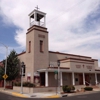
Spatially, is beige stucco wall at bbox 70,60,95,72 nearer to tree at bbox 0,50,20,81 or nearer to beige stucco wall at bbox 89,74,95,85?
beige stucco wall at bbox 89,74,95,85

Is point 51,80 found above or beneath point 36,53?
beneath

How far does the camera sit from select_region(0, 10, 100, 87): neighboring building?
102 feet

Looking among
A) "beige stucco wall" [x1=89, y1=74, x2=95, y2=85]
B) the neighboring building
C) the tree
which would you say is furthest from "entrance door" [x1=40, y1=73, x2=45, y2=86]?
"beige stucco wall" [x1=89, y1=74, x2=95, y2=85]

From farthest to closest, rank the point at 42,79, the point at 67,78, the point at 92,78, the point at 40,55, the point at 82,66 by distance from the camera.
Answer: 1. the point at 92,78
2. the point at 82,66
3. the point at 67,78
4. the point at 40,55
5. the point at 42,79

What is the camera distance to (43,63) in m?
32.5

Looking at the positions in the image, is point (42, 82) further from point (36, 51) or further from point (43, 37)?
point (43, 37)

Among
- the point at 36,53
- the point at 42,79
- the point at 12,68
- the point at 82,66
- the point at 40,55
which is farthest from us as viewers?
the point at 12,68

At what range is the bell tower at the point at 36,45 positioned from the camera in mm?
31578

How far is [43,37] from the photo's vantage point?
111 feet

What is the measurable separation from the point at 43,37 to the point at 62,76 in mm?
8994

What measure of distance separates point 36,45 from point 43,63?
12.8 feet

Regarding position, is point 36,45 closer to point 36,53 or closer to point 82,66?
point 36,53

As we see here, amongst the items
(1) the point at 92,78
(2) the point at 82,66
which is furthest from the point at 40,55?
(1) the point at 92,78

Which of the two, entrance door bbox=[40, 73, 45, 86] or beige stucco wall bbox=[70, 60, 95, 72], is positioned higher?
beige stucco wall bbox=[70, 60, 95, 72]
